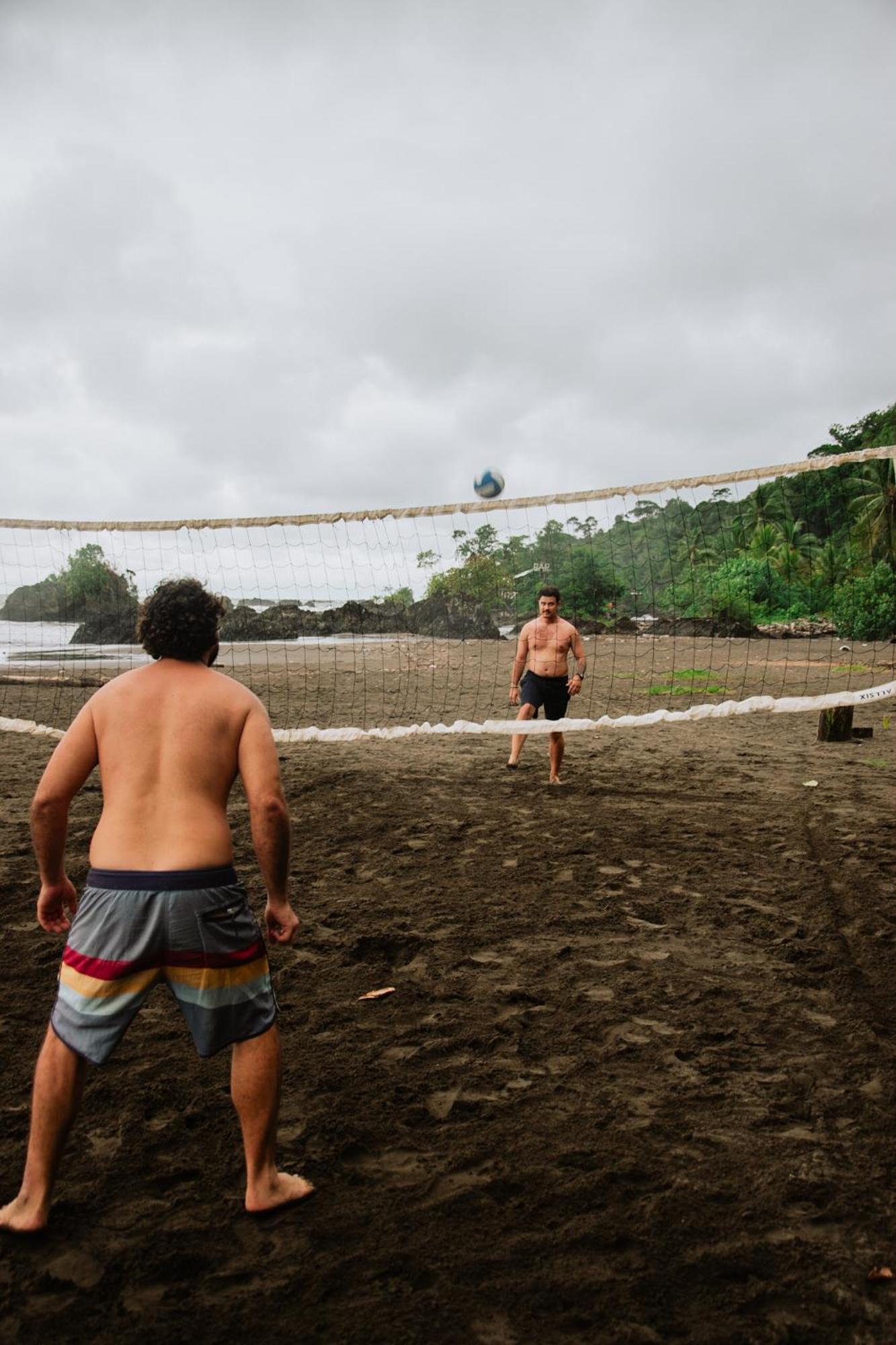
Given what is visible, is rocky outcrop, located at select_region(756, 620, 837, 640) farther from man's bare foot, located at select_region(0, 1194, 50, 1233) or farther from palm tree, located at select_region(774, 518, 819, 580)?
man's bare foot, located at select_region(0, 1194, 50, 1233)

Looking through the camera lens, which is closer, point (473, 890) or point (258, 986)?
point (258, 986)

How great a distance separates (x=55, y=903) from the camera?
87.4 inches

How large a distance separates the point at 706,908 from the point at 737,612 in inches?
746

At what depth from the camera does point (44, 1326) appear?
1798 millimetres

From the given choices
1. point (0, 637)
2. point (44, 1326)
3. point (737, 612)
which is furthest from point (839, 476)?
point (44, 1326)

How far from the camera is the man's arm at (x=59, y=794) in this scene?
2.12 metres

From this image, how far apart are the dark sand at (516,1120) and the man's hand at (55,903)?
0.65 metres

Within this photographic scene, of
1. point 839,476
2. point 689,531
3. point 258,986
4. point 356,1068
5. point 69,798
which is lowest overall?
point 356,1068

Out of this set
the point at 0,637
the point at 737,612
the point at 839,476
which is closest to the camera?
the point at 737,612

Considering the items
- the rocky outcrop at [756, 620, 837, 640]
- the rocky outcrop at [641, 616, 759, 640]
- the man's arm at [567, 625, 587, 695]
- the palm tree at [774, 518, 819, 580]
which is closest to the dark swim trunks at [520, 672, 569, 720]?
the man's arm at [567, 625, 587, 695]

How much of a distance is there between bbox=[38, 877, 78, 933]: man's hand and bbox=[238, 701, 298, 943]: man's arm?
0.48 m

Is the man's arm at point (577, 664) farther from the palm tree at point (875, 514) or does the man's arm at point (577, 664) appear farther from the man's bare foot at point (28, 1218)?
the palm tree at point (875, 514)

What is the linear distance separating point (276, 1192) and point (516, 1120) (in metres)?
0.71

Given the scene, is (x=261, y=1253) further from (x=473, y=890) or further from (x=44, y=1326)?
(x=473, y=890)
